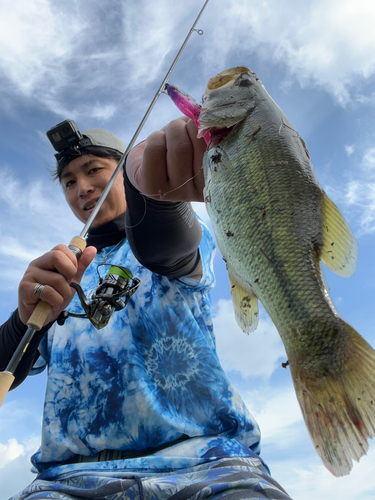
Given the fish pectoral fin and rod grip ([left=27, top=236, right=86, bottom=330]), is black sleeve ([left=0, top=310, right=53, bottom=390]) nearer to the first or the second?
rod grip ([left=27, top=236, right=86, bottom=330])

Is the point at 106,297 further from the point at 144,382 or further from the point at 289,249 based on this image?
the point at 289,249

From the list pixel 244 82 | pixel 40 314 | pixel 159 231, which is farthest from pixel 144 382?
pixel 244 82

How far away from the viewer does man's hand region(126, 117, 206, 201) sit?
Answer: 5.40ft

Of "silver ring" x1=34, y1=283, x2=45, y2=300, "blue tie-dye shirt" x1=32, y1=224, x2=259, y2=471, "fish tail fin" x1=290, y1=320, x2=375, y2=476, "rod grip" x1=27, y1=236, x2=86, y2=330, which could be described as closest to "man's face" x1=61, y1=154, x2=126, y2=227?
"blue tie-dye shirt" x1=32, y1=224, x2=259, y2=471

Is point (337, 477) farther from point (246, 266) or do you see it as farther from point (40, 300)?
point (40, 300)

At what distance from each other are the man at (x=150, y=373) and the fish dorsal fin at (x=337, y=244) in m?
0.68

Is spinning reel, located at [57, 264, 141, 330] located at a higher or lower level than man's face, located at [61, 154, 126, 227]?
lower

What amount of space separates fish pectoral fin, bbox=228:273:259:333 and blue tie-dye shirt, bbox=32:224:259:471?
32.2 inches

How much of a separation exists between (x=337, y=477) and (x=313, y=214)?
74 centimetres

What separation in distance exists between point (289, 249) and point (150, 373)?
129 cm

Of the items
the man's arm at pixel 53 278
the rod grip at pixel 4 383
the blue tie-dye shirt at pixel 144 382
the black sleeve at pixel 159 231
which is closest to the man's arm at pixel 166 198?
the black sleeve at pixel 159 231

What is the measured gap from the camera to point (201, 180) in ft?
5.71

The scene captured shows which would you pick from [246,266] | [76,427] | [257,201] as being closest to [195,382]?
[76,427]

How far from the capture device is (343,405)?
0.95 meters
